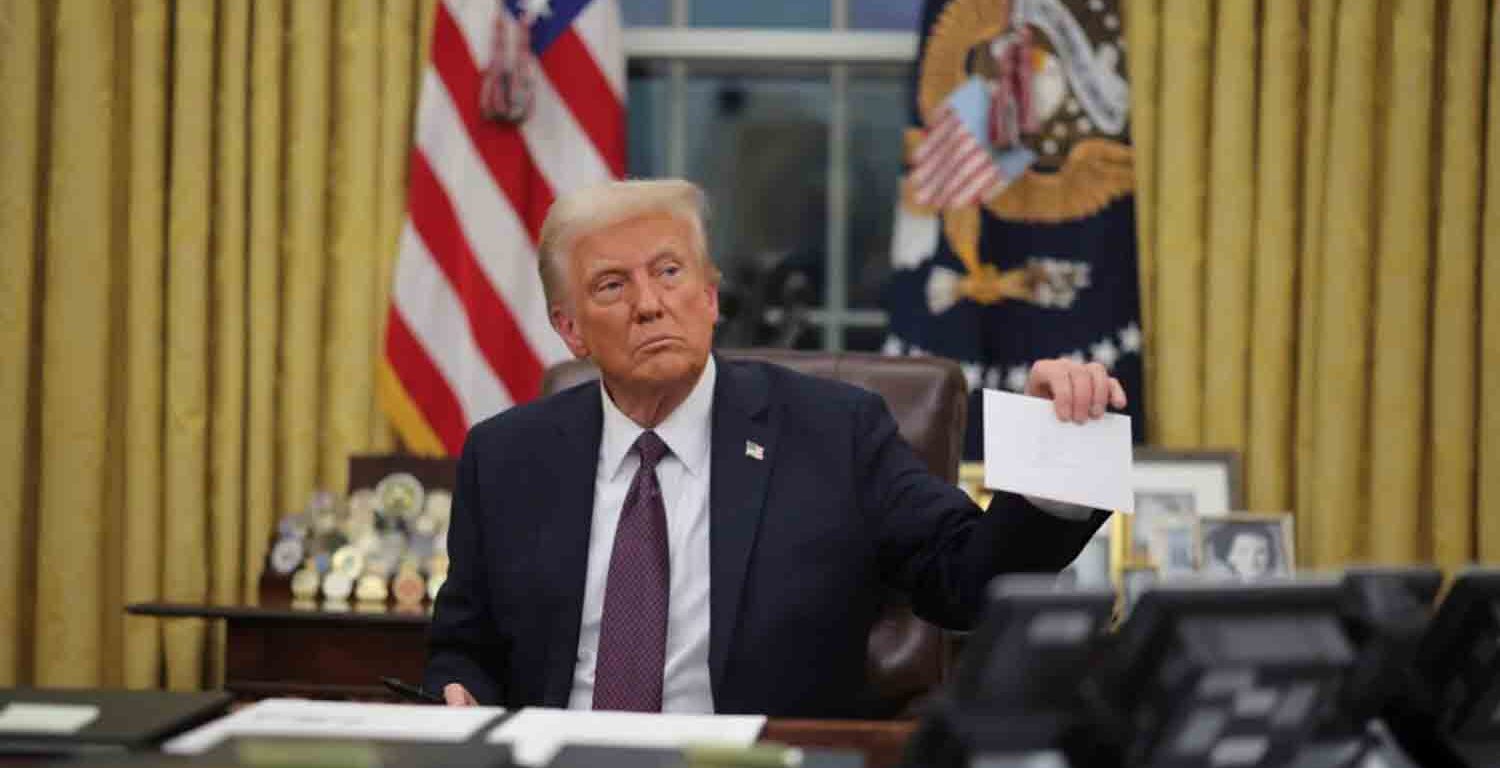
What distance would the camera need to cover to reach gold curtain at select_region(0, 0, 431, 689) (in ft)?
11.7

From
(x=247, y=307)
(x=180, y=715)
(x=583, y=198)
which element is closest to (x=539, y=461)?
(x=583, y=198)

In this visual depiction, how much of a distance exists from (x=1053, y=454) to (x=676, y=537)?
0.65 metres

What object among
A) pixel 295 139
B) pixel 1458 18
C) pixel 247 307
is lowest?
pixel 247 307

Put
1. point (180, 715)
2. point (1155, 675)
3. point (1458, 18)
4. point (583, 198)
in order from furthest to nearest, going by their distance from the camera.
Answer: point (1458, 18), point (583, 198), point (180, 715), point (1155, 675)

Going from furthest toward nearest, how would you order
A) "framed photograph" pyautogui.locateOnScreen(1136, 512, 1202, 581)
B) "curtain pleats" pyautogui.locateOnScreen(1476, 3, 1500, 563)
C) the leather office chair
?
"curtain pleats" pyautogui.locateOnScreen(1476, 3, 1500, 563) → "framed photograph" pyautogui.locateOnScreen(1136, 512, 1202, 581) → the leather office chair

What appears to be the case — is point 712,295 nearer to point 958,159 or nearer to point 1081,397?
point 1081,397

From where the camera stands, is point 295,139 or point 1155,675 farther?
point 295,139

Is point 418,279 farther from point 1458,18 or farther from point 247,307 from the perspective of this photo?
point 1458,18

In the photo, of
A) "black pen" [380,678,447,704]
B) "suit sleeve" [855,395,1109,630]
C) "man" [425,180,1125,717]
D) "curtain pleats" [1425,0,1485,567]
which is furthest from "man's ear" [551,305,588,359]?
"curtain pleats" [1425,0,1485,567]

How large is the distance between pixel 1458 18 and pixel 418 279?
227cm

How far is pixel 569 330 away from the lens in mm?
2266

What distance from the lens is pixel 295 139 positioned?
3.60 metres

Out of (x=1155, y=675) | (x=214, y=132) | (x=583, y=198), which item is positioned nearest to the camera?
(x=1155, y=675)

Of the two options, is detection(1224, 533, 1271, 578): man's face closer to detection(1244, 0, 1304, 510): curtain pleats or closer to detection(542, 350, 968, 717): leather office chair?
detection(1244, 0, 1304, 510): curtain pleats
